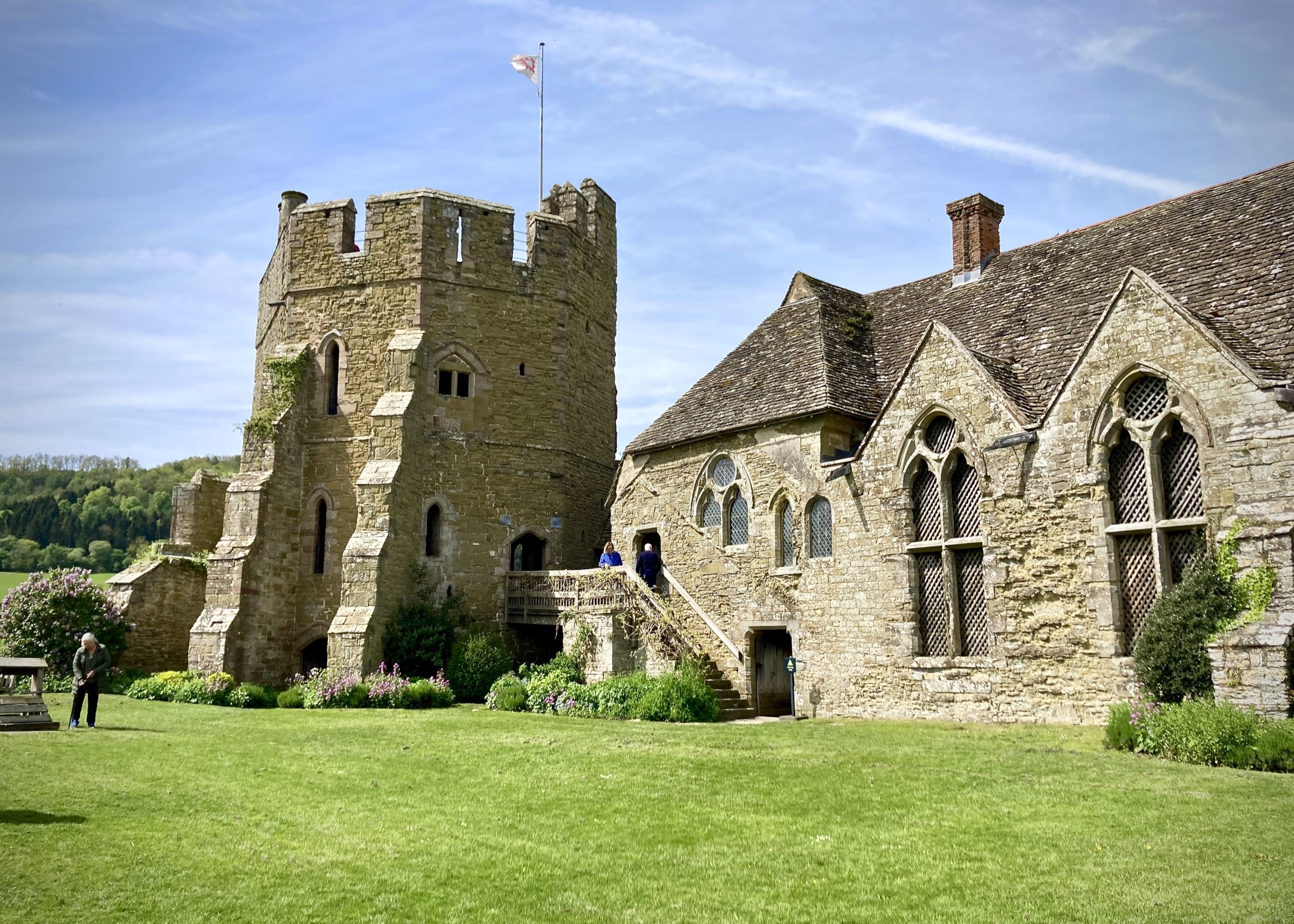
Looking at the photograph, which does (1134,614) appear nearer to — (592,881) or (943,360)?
(943,360)

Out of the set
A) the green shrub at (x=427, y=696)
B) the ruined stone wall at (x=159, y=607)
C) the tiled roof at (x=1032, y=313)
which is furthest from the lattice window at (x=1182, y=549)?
the ruined stone wall at (x=159, y=607)

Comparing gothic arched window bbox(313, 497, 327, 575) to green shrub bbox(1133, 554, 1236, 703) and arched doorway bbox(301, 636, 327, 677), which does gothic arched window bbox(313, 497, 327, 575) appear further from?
green shrub bbox(1133, 554, 1236, 703)

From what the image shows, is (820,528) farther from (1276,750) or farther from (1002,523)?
(1276,750)

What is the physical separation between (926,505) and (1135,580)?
415 centimetres

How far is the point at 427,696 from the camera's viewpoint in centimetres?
2228

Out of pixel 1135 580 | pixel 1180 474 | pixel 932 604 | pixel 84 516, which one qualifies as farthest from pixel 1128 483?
pixel 84 516

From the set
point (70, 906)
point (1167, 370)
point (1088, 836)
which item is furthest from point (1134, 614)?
point (70, 906)

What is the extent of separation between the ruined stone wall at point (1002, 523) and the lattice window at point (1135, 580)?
0.71 feet

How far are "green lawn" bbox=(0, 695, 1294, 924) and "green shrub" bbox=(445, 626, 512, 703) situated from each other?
375 inches

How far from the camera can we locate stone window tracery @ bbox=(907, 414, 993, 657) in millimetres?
17453

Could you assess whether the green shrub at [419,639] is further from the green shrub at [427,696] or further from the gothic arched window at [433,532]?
the green shrub at [427,696]

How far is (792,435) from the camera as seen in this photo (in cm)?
2116

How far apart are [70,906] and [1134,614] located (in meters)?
14.1

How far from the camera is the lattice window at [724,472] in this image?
74.0 ft
